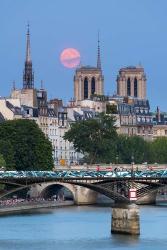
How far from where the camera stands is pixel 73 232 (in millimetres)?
103312

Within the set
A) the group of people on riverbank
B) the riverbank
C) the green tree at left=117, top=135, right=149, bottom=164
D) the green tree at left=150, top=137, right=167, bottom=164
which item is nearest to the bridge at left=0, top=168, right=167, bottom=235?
the group of people on riverbank

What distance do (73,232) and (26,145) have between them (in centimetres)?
4241

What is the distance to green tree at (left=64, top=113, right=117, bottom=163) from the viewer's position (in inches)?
6850

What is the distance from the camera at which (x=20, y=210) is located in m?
123

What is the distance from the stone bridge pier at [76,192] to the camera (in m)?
138

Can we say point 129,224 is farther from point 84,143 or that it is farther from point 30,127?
point 84,143

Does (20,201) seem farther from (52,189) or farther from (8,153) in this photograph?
(52,189)

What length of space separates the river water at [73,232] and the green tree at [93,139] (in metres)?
50.7


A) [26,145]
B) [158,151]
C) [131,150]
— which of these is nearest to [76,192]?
[26,145]

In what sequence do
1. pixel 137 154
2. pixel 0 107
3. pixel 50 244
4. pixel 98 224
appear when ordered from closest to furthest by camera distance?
1. pixel 50 244
2. pixel 98 224
3. pixel 0 107
4. pixel 137 154

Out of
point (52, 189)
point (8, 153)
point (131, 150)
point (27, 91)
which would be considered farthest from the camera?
point (131, 150)

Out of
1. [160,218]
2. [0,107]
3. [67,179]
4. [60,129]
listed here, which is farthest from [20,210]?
[60,129]

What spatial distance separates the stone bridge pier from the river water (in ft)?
47.5

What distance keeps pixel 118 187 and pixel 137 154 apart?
208ft
